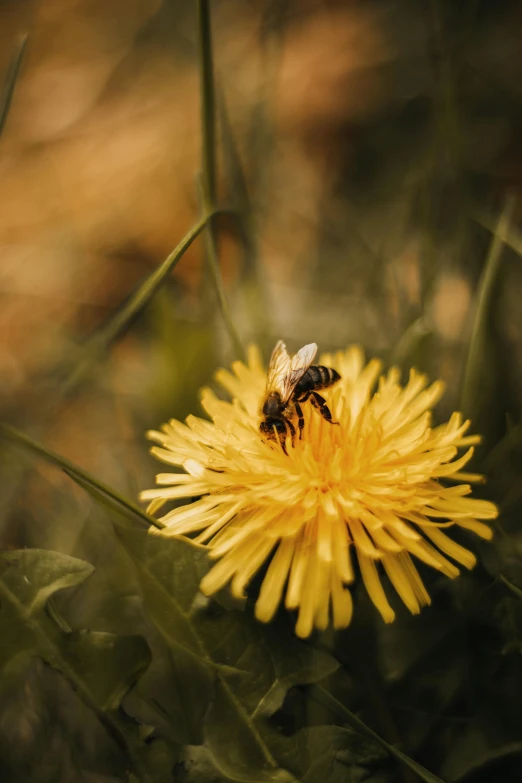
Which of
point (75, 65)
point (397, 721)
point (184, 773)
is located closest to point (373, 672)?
point (397, 721)

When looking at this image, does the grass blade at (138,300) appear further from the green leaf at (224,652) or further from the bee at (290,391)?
the green leaf at (224,652)

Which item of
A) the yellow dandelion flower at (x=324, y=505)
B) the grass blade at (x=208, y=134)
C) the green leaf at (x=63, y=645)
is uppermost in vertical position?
the grass blade at (x=208, y=134)

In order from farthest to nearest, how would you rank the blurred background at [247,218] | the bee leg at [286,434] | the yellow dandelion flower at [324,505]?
the blurred background at [247,218], the bee leg at [286,434], the yellow dandelion flower at [324,505]

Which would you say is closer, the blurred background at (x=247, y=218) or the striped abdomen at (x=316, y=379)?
the striped abdomen at (x=316, y=379)

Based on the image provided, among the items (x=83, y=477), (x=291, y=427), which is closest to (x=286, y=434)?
(x=291, y=427)

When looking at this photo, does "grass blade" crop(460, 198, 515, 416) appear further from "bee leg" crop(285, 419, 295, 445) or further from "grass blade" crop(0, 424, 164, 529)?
"grass blade" crop(0, 424, 164, 529)

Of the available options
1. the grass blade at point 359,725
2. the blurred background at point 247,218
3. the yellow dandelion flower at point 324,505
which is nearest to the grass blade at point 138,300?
the blurred background at point 247,218

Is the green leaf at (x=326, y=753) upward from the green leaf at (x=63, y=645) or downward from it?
downward
